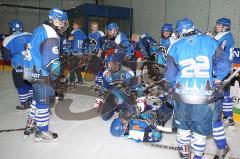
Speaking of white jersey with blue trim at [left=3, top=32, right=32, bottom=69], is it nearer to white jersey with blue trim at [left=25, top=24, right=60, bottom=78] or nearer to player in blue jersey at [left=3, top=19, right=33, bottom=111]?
player in blue jersey at [left=3, top=19, right=33, bottom=111]

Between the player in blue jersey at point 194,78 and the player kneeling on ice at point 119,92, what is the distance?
1105 mm

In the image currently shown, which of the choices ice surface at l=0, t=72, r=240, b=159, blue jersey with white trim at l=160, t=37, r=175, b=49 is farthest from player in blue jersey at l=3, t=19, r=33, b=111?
blue jersey with white trim at l=160, t=37, r=175, b=49

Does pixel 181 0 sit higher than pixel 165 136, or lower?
higher

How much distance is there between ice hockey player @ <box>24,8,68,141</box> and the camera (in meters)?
2.86

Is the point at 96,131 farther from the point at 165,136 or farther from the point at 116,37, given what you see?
the point at 116,37

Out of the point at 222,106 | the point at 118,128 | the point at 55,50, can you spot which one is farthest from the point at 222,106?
the point at 55,50

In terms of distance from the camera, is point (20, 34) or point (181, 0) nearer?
point (20, 34)

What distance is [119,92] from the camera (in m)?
3.69

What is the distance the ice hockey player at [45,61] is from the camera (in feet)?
9.37

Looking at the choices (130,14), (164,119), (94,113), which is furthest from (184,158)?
(130,14)

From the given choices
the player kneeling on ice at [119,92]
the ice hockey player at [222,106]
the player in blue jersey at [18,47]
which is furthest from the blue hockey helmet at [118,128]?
the player in blue jersey at [18,47]

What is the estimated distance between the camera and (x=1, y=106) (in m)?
4.76

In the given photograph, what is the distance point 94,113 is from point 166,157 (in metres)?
1.77

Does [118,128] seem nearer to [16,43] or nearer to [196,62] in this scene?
[196,62]
